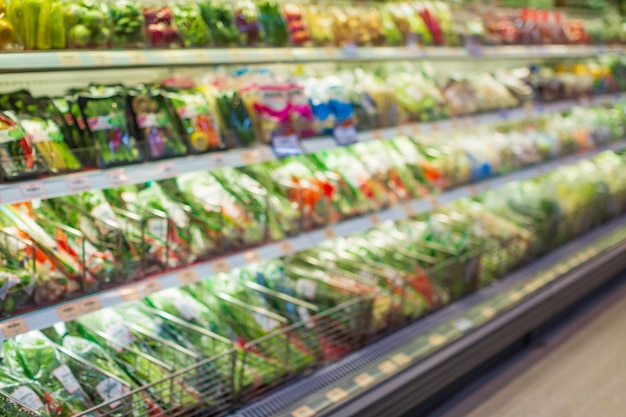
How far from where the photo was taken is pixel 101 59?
6.14ft

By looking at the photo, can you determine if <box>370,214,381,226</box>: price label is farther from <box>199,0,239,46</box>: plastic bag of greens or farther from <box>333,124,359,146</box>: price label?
<box>199,0,239,46</box>: plastic bag of greens

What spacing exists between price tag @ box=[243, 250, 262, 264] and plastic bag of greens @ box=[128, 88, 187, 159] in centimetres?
40

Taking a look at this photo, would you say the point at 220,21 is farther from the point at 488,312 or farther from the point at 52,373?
the point at 488,312

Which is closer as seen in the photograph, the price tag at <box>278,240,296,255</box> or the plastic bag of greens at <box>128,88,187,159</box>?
the plastic bag of greens at <box>128,88,187,159</box>

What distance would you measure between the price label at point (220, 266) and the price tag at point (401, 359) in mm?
795

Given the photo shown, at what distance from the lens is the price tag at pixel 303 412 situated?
209 cm

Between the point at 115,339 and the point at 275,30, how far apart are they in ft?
4.12

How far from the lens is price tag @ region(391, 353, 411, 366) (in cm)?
248

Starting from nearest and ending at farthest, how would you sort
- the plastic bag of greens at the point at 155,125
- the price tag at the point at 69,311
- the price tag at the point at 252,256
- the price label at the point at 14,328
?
the price label at the point at 14,328
the price tag at the point at 69,311
the plastic bag of greens at the point at 155,125
the price tag at the point at 252,256

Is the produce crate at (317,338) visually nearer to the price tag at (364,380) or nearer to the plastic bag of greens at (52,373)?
the price tag at (364,380)

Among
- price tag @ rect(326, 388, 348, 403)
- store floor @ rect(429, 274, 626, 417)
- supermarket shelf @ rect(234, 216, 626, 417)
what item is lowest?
store floor @ rect(429, 274, 626, 417)

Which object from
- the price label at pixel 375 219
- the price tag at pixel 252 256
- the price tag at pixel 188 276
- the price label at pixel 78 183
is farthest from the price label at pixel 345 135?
the price label at pixel 78 183

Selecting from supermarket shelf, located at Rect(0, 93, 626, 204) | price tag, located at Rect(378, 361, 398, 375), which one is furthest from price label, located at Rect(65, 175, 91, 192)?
price tag, located at Rect(378, 361, 398, 375)

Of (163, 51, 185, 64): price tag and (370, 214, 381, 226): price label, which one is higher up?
(163, 51, 185, 64): price tag
